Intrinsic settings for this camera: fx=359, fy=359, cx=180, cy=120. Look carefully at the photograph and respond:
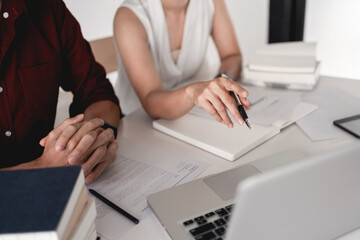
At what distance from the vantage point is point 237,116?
0.89 m

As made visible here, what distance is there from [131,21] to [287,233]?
103 centimetres

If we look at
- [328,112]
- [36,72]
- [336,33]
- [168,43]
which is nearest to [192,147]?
[328,112]

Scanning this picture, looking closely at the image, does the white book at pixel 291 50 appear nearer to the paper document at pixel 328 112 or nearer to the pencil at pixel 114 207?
the paper document at pixel 328 112

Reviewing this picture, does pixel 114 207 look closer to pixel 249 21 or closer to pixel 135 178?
pixel 135 178

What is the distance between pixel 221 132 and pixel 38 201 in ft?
1.97

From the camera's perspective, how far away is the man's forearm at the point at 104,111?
44.5 inches

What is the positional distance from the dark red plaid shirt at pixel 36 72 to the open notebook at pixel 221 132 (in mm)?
290

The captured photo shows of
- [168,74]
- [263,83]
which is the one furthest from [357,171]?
[168,74]

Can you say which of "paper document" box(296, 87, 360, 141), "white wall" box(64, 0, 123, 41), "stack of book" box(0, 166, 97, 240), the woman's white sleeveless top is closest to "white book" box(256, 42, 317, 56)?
"paper document" box(296, 87, 360, 141)

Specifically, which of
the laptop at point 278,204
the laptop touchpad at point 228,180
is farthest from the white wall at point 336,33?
the laptop at point 278,204

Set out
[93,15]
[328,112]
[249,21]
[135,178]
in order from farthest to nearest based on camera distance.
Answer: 1. [249,21]
2. [93,15]
3. [328,112]
4. [135,178]

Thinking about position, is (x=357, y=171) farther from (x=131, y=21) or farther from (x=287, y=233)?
(x=131, y=21)

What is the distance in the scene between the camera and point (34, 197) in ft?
1.79

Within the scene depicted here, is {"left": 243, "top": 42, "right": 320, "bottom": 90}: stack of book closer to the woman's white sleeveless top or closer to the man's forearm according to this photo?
the woman's white sleeveless top
